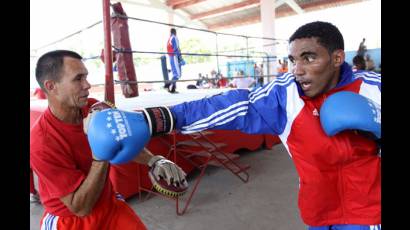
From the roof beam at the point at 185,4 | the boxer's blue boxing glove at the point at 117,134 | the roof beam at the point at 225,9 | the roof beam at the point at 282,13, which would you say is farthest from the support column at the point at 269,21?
the boxer's blue boxing glove at the point at 117,134

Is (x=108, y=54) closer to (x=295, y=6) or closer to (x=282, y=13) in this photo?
(x=295, y=6)

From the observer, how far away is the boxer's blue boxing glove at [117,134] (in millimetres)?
900

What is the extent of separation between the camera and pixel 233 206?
8.50ft

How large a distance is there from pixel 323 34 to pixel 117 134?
2.67ft

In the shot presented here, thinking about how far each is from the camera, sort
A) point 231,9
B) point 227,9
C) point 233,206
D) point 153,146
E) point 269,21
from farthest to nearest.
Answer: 1. point 227,9
2. point 231,9
3. point 269,21
4. point 153,146
5. point 233,206

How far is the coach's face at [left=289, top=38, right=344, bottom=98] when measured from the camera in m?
1.09

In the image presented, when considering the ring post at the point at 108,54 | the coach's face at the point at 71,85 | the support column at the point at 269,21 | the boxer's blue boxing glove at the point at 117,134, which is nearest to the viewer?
the boxer's blue boxing glove at the point at 117,134

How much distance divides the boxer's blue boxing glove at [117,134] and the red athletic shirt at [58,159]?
Answer: 344mm

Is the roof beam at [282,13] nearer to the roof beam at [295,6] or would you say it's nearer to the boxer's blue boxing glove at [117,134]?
the roof beam at [295,6]

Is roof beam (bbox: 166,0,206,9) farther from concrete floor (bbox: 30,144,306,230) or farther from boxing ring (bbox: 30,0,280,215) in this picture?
concrete floor (bbox: 30,144,306,230)

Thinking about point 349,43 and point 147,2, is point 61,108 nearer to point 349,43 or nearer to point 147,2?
point 147,2

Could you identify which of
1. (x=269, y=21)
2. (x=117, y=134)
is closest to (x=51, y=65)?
(x=117, y=134)
